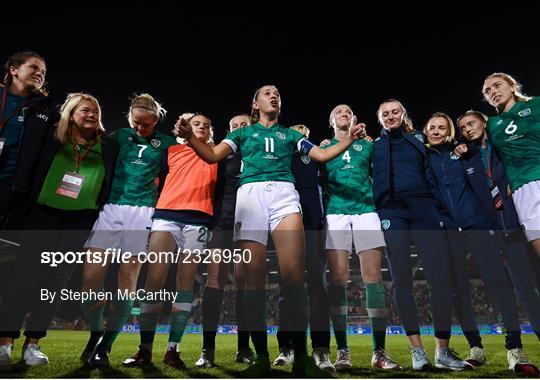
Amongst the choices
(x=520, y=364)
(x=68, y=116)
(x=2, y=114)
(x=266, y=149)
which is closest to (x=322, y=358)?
(x=520, y=364)

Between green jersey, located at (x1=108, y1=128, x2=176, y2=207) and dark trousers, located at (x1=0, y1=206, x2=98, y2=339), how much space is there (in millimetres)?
501

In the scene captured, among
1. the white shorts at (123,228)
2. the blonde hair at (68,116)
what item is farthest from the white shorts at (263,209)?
the blonde hair at (68,116)

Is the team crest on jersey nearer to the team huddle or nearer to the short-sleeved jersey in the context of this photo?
the team huddle

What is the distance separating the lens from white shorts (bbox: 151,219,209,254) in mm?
4469

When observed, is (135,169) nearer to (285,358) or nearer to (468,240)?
(285,358)

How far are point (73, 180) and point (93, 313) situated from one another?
1.34 meters

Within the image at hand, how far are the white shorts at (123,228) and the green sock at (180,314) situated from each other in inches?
26.4

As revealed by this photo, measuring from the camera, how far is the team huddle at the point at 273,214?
12.4 ft

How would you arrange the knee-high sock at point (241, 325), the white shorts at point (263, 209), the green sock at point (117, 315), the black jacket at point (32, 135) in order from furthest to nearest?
the knee-high sock at point (241, 325) < the green sock at point (117, 315) < the black jacket at point (32, 135) < the white shorts at point (263, 209)

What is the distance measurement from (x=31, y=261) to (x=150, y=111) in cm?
208

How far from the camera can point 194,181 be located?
472 cm

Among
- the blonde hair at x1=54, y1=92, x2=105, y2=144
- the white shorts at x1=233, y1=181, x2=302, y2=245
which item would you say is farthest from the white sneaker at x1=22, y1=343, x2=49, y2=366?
the white shorts at x1=233, y1=181, x2=302, y2=245

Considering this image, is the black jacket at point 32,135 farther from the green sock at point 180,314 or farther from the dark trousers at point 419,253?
the dark trousers at point 419,253

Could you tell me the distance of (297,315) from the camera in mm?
3545
